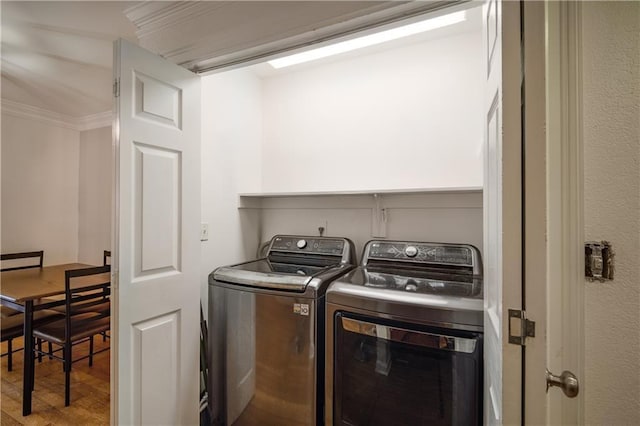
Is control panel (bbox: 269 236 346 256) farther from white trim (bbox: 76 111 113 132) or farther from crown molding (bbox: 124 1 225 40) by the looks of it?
white trim (bbox: 76 111 113 132)

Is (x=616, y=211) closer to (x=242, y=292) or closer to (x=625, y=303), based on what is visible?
(x=625, y=303)

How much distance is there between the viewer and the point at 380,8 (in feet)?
3.39

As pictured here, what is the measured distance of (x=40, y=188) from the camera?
11.2 feet

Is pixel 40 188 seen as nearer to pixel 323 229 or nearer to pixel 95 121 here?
pixel 95 121

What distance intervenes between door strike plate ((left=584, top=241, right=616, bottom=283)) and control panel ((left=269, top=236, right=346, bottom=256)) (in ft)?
4.38

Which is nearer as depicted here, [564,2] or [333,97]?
[564,2]

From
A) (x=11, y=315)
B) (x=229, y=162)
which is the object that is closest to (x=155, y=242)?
(x=229, y=162)

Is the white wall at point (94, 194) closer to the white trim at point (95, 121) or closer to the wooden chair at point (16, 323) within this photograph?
the white trim at point (95, 121)

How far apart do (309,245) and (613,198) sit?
1.59m

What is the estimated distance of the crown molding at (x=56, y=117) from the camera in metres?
3.09

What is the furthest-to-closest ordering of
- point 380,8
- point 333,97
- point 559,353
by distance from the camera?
point 333,97, point 380,8, point 559,353

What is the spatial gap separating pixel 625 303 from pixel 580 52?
0.64 metres

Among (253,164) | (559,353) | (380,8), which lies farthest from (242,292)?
(380,8)

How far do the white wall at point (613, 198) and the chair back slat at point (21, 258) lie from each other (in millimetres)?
4288
